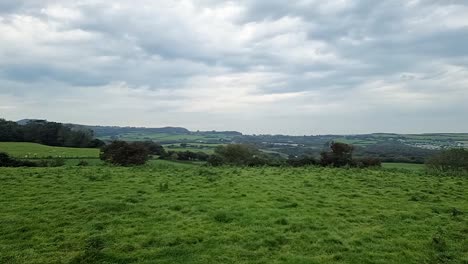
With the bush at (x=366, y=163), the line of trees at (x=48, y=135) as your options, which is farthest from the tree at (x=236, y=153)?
the line of trees at (x=48, y=135)

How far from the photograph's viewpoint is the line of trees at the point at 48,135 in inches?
3568

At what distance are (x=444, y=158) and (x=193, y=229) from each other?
51996 mm

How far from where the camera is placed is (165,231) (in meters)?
12.3

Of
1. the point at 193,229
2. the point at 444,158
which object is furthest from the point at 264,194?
the point at 444,158

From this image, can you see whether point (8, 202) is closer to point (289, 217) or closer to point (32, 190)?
point (32, 190)

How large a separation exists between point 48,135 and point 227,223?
97.8 metres

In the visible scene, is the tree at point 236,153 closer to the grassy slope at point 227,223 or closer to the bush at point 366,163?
the bush at point 366,163

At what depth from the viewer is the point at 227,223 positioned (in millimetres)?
13352

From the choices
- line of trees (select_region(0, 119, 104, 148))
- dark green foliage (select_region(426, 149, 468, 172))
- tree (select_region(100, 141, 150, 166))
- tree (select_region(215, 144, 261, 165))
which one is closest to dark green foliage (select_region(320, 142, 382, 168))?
dark green foliage (select_region(426, 149, 468, 172))

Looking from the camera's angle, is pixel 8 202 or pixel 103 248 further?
pixel 8 202

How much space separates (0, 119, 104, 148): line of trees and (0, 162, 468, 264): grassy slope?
72.9 meters

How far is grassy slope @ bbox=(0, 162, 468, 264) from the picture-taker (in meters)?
10.5

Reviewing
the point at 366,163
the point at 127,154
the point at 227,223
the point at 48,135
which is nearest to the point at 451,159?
the point at 366,163

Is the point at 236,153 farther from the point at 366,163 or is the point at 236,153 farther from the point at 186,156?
the point at 366,163
